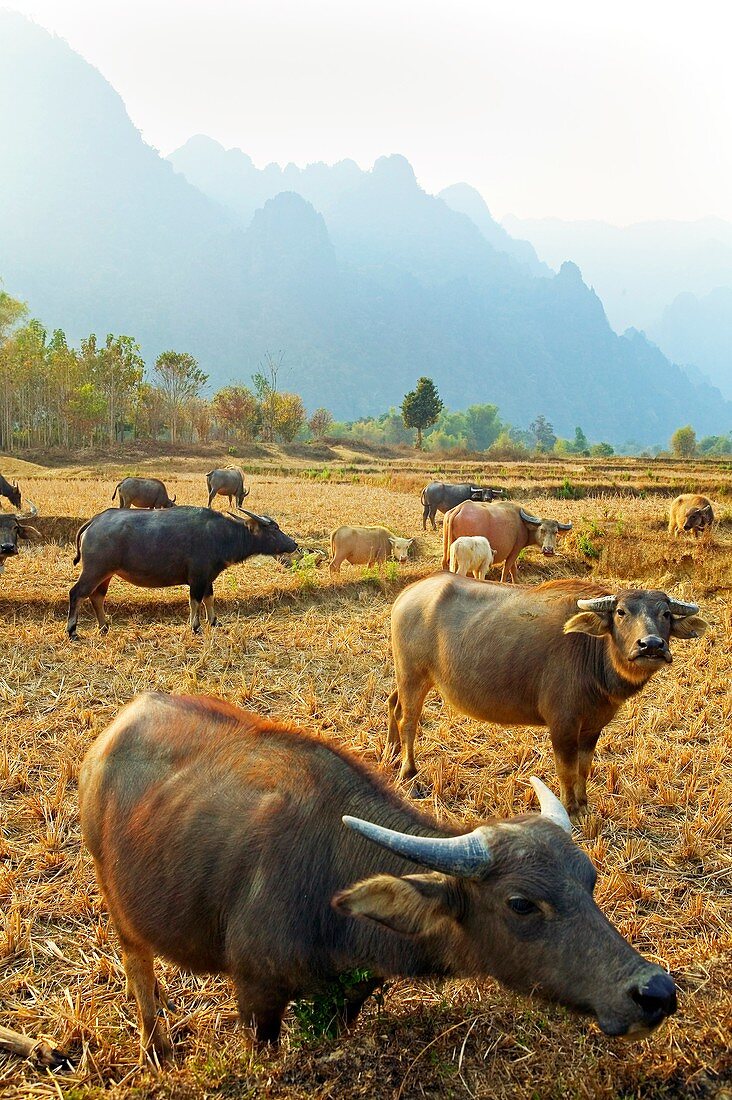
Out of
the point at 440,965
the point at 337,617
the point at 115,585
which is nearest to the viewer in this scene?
the point at 440,965

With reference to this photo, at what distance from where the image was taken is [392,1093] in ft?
6.48

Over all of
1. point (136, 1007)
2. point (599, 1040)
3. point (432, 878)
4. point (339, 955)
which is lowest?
point (136, 1007)

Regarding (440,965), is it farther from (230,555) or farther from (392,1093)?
(230,555)

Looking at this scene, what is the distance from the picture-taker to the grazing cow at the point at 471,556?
31.4 ft

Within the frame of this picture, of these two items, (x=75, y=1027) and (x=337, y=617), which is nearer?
(x=75, y=1027)

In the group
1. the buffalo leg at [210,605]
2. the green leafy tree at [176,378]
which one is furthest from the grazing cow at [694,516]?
the green leafy tree at [176,378]

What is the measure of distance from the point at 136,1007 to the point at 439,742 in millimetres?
2988

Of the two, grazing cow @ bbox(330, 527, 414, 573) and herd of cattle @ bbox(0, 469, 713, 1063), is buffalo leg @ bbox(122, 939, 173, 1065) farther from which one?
grazing cow @ bbox(330, 527, 414, 573)

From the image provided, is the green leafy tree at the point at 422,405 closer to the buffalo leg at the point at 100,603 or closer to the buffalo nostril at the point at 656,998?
the buffalo leg at the point at 100,603

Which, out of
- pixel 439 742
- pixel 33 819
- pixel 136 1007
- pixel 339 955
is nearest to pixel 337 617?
pixel 439 742

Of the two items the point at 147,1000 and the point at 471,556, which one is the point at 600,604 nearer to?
the point at 147,1000

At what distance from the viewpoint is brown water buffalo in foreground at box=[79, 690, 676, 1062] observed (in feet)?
6.43

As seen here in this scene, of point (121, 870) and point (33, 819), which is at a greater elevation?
point (121, 870)

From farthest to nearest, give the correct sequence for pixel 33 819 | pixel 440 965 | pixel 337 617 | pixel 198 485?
pixel 198 485, pixel 337 617, pixel 33 819, pixel 440 965
